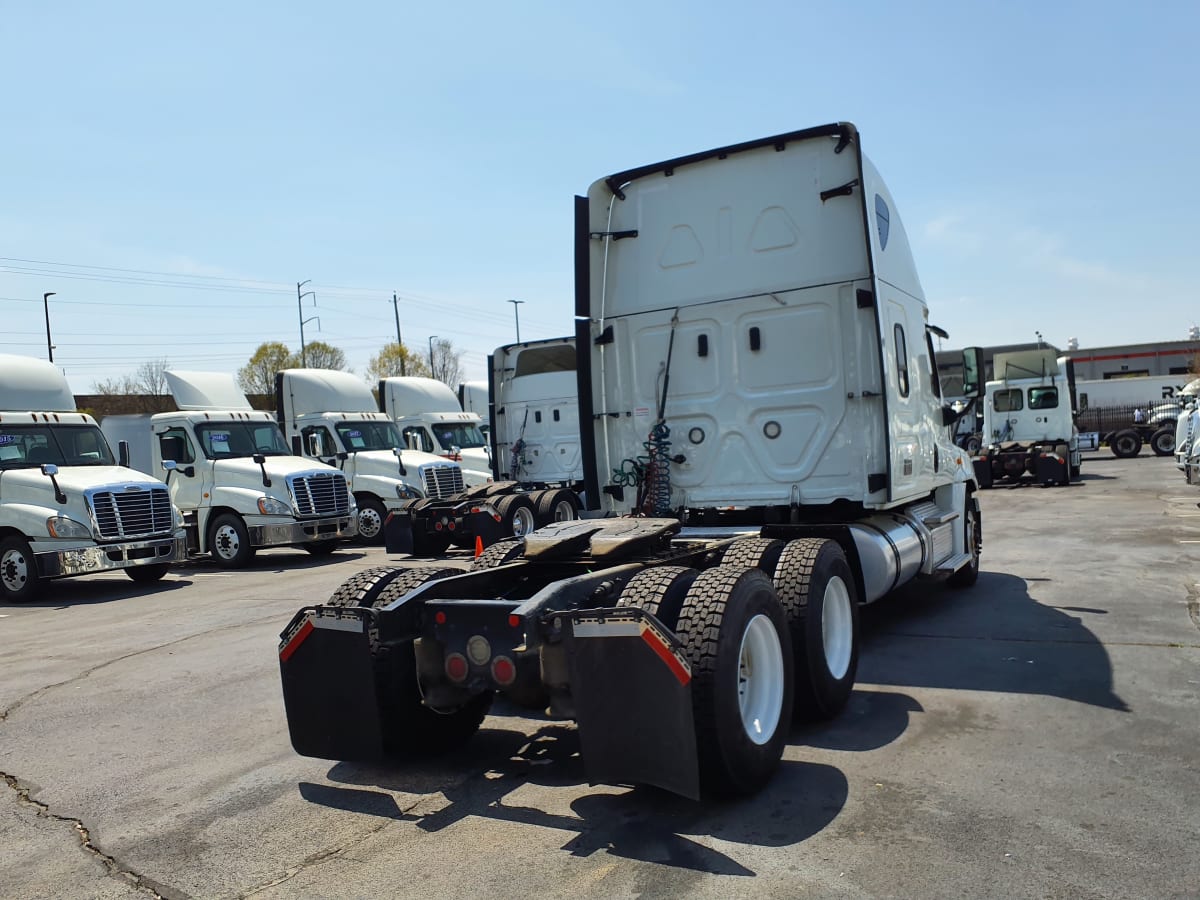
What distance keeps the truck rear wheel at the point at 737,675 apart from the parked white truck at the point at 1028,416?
72.7 feet

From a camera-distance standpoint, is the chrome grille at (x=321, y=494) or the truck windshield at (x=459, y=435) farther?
the truck windshield at (x=459, y=435)

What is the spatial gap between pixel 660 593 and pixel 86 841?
2768mm

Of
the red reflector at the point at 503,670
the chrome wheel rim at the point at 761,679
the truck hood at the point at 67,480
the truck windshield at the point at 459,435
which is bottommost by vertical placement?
the chrome wheel rim at the point at 761,679

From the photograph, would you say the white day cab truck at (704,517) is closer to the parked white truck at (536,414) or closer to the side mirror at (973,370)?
the side mirror at (973,370)

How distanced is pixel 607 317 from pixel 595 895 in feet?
17.3

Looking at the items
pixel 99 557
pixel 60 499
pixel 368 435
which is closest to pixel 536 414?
pixel 368 435

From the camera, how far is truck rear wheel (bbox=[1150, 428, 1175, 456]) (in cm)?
3391

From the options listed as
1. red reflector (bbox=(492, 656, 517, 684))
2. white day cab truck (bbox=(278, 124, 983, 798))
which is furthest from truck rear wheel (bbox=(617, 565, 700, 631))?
red reflector (bbox=(492, 656, 517, 684))

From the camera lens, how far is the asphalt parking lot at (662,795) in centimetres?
354

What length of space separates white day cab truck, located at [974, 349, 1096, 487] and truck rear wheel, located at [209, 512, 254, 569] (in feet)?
60.7

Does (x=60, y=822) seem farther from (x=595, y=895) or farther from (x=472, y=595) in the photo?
(x=595, y=895)

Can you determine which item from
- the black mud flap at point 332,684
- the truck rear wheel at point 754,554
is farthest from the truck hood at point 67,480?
the truck rear wheel at point 754,554

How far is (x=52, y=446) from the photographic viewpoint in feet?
45.4

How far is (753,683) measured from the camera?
4.59 metres
